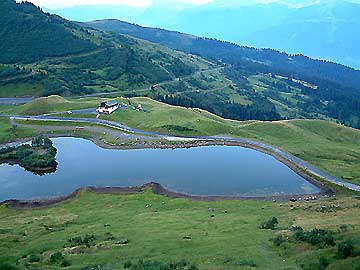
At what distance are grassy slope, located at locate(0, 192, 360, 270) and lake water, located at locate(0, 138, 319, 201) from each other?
28.0 feet

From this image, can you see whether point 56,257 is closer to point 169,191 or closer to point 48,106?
point 169,191

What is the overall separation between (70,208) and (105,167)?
24.9m

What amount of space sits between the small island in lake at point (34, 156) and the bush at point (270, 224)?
64298 millimetres

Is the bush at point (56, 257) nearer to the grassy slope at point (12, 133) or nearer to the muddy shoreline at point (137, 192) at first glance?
the muddy shoreline at point (137, 192)

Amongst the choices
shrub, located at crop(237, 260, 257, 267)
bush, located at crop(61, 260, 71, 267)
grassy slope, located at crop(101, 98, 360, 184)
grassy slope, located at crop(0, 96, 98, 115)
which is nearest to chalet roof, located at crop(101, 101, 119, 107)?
grassy slope, located at crop(101, 98, 360, 184)

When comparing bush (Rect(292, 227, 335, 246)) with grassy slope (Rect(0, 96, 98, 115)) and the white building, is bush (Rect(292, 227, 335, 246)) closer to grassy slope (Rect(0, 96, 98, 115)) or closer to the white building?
the white building

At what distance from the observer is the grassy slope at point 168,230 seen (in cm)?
4628

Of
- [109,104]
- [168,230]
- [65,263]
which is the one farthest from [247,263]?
[109,104]

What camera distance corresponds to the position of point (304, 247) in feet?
155

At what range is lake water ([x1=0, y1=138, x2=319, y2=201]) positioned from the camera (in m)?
91.9

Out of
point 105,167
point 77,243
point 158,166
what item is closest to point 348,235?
point 77,243

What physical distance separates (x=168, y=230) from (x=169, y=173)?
132 ft

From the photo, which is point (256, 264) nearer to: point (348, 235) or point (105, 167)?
point (348, 235)

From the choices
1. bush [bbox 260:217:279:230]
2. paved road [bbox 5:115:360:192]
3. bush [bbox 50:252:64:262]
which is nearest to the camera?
bush [bbox 50:252:64:262]
